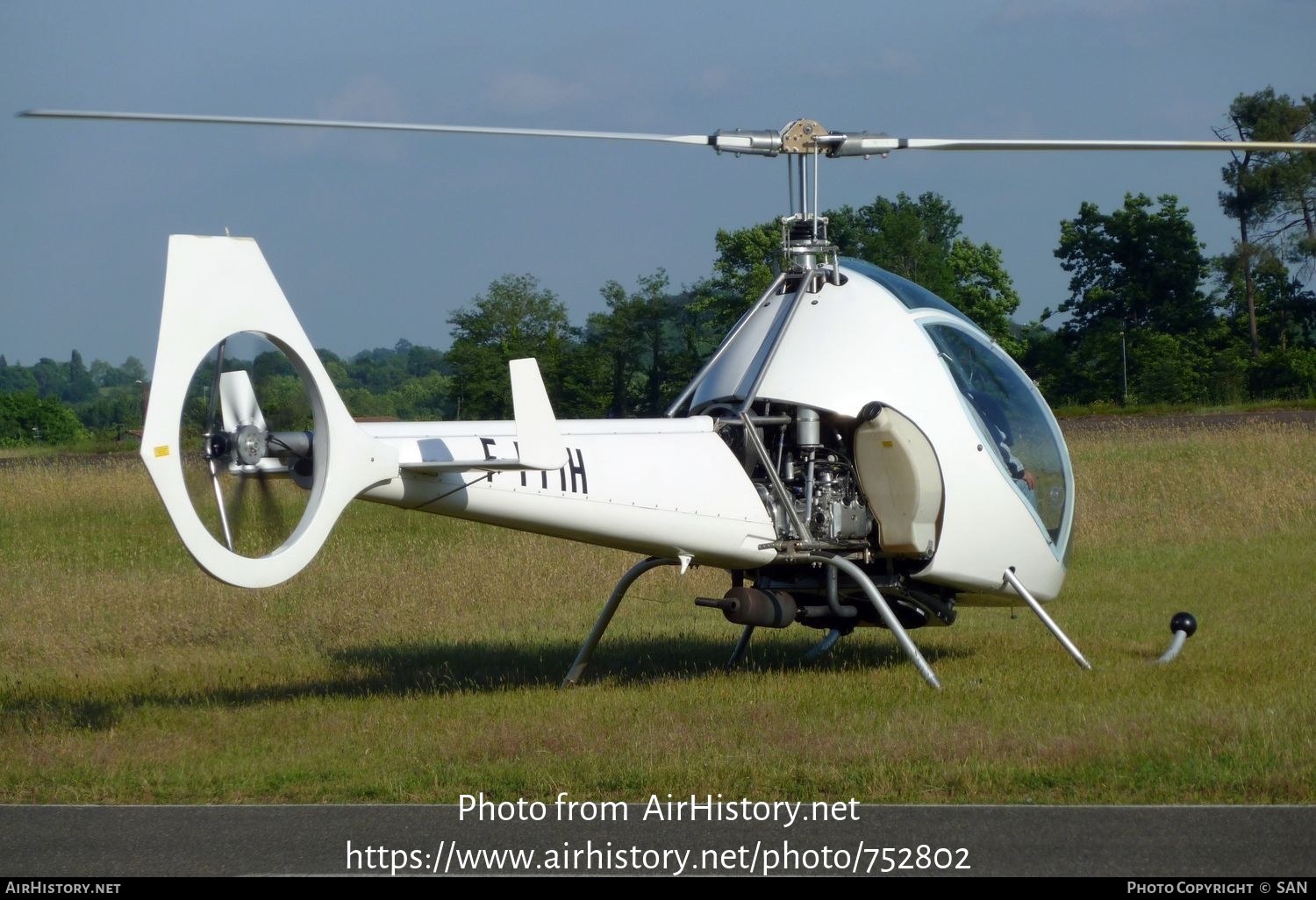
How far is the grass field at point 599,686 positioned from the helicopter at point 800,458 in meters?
0.78

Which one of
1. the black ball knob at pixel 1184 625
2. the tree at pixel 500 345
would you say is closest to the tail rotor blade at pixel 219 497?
the black ball knob at pixel 1184 625

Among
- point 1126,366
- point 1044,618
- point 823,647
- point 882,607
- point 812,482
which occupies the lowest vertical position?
point 823,647

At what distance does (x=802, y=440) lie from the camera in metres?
9.52

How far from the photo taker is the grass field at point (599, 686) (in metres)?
7.45

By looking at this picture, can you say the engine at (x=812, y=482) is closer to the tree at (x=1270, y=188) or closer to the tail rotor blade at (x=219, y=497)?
the tail rotor blade at (x=219, y=497)

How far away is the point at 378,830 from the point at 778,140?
16.6ft

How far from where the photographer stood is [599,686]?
34.0 feet

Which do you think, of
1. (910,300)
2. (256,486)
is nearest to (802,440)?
(910,300)

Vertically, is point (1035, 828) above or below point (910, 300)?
below

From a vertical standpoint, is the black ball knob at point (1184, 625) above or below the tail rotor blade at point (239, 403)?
below

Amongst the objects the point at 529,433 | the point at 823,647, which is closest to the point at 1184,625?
the point at 823,647

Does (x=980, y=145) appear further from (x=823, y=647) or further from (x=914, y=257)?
(x=914, y=257)

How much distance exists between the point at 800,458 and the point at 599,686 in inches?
88.6
